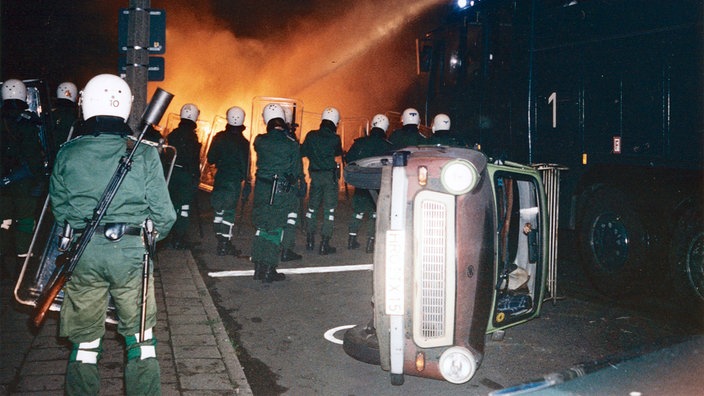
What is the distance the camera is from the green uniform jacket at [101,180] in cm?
336

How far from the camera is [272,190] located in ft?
23.8

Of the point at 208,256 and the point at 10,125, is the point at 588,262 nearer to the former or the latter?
the point at 208,256

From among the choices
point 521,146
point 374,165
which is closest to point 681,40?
point 521,146

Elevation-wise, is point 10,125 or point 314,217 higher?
point 10,125

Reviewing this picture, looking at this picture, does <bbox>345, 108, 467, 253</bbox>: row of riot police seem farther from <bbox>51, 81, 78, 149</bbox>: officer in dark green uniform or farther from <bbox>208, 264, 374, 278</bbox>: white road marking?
<bbox>51, 81, 78, 149</bbox>: officer in dark green uniform

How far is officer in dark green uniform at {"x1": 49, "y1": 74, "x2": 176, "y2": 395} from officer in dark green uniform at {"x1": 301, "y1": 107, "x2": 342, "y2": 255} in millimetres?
5483

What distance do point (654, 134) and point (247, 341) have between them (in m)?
4.56

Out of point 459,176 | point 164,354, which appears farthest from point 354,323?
point 459,176

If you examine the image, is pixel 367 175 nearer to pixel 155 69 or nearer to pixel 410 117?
pixel 155 69

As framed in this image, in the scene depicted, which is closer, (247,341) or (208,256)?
(247,341)

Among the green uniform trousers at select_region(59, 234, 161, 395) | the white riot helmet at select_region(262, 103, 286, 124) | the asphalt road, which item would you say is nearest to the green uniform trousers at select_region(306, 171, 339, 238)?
the white riot helmet at select_region(262, 103, 286, 124)

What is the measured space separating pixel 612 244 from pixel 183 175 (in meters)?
5.98

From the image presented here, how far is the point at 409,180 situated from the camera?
3650 mm

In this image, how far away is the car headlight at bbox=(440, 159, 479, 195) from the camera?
11.4 feet
